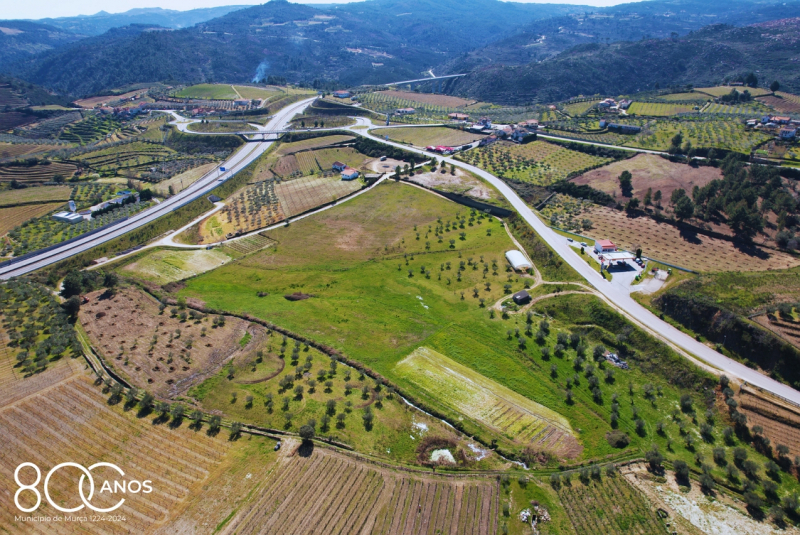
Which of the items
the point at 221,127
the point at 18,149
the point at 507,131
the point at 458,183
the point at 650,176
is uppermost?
the point at 507,131

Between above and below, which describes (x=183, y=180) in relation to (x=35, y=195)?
below

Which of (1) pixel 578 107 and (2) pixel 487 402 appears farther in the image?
(1) pixel 578 107

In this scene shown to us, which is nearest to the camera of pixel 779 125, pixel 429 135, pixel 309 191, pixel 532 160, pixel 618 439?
pixel 618 439

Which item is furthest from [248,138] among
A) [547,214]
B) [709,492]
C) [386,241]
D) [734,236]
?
[709,492]

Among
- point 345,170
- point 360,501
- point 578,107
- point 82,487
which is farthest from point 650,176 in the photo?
point 82,487

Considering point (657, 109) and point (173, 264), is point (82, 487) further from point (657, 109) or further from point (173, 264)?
point (657, 109)

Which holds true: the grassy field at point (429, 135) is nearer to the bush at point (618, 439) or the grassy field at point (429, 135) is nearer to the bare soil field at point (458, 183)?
the bare soil field at point (458, 183)

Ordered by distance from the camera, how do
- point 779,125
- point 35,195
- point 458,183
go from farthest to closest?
point 779,125, point 35,195, point 458,183
